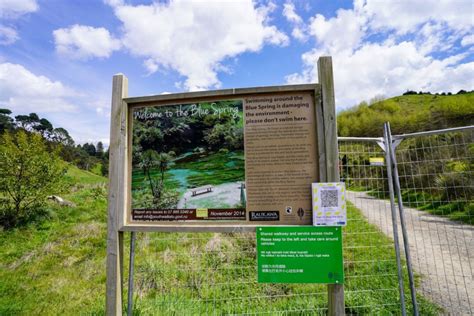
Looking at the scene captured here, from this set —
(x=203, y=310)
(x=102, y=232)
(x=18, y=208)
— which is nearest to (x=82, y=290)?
(x=203, y=310)

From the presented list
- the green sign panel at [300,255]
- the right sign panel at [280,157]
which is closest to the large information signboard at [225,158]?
the right sign panel at [280,157]

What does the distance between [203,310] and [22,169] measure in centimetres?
886

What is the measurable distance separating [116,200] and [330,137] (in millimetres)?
2369

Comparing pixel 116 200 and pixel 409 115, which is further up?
pixel 409 115

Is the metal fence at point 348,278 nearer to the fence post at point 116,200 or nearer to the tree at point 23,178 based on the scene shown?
the fence post at point 116,200

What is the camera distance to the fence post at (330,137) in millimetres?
2293

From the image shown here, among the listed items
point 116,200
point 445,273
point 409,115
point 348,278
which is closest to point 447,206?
point 445,273

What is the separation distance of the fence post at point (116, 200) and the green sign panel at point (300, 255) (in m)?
1.53

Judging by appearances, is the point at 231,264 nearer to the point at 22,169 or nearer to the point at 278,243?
the point at 278,243

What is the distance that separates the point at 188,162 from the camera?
2.64 meters

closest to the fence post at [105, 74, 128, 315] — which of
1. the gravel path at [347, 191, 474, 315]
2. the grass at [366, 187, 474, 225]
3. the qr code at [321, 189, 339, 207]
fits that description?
the qr code at [321, 189, 339, 207]

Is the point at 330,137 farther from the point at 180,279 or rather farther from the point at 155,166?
the point at 180,279

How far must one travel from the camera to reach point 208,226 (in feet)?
7.98

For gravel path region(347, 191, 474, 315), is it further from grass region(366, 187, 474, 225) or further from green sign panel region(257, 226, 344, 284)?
green sign panel region(257, 226, 344, 284)
